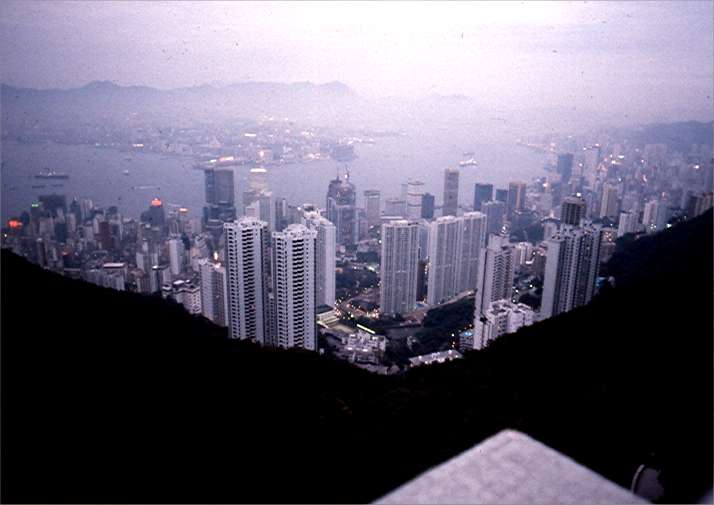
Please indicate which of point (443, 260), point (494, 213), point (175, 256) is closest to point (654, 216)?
point (443, 260)

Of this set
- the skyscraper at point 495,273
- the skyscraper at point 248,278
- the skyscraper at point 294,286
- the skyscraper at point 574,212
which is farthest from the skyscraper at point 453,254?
the skyscraper at point 248,278

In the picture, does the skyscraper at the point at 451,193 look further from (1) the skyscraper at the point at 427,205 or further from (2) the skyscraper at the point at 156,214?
(2) the skyscraper at the point at 156,214

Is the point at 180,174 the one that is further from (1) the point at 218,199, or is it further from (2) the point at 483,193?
(2) the point at 483,193

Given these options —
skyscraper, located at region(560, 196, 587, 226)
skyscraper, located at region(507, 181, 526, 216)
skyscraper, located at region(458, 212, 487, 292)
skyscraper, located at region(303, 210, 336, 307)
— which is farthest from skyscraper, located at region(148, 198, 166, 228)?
skyscraper, located at region(507, 181, 526, 216)

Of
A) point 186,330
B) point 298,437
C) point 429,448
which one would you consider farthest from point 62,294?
point 429,448

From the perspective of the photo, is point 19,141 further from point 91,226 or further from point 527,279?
point 527,279

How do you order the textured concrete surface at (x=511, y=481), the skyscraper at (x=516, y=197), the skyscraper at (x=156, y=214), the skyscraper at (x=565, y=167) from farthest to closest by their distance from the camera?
the skyscraper at (x=516, y=197)
the skyscraper at (x=565, y=167)
the skyscraper at (x=156, y=214)
the textured concrete surface at (x=511, y=481)

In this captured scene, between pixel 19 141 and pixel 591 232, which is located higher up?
pixel 19 141
